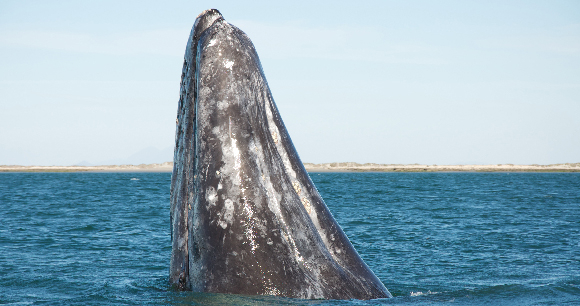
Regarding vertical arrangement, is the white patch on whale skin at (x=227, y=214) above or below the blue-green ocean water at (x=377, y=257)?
above

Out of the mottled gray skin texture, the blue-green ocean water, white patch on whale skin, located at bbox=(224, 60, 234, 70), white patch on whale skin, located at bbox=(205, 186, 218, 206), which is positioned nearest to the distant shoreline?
the blue-green ocean water

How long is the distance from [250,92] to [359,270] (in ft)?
4.43

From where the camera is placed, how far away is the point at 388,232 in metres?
14.4

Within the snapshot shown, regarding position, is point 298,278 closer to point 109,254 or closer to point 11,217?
point 109,254

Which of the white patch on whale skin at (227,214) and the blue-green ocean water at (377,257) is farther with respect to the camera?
the blue-green ocean water at (377,257)

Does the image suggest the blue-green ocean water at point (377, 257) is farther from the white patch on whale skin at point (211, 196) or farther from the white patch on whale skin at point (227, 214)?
the white patch on whale skin at point (211, 196)

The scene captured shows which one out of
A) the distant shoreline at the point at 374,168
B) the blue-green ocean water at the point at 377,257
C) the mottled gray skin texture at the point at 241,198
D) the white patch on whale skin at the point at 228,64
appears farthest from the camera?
the distant shoreline at the point at 374,168

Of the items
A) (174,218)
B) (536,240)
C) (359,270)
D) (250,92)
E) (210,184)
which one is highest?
(250,92)

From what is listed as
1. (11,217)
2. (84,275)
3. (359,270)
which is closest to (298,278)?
(359,270)

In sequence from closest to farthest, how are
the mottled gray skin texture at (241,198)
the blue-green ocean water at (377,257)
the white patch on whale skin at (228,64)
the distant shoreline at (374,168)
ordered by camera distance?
the mottled gray skin texture at (241,198), the white patch on whale skin at (228,64), the blue-green ocean water at (377,257), the distant shoreline at (374,168)

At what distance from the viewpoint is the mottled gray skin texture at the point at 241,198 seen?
3.15 m

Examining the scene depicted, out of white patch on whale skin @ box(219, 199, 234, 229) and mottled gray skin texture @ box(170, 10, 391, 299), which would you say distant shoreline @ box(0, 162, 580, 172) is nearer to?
mottled gray skin texture @ box(170, 10, 391, 299)

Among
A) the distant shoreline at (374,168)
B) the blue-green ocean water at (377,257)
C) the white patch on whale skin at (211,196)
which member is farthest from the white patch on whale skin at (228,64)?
the distant shoreline at (374,168)

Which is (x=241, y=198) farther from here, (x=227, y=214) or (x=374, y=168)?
(x=374, y=168)
